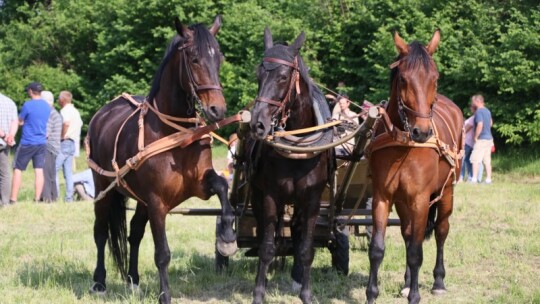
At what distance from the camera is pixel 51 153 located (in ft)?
44.1

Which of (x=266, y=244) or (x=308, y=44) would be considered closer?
(x=266, y=244)

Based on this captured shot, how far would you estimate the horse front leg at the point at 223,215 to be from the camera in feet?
19.0

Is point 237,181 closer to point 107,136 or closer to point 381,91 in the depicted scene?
point 107,136

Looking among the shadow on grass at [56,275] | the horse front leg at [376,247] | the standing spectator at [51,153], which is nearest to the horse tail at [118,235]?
the shadow on grass at [56,275]

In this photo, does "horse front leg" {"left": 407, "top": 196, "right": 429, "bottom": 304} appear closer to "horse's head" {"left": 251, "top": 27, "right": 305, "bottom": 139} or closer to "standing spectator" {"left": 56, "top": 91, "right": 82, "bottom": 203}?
"horse's head" {"left": 251, "top": 27, "right": 305, "bottom": 139}

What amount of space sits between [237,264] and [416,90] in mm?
3341

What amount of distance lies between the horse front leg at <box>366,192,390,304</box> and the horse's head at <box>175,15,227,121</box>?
1.55 m

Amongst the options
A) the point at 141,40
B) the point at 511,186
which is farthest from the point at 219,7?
the point at 511,186

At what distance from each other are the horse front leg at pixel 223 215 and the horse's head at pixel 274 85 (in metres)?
0.55

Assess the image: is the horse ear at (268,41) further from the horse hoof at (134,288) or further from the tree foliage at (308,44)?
the tree foliage at (308,44)

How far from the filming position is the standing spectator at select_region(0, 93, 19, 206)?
39.9 feet

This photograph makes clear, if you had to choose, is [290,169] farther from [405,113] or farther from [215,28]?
[215,28]

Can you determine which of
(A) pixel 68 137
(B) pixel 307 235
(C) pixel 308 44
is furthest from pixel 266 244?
(C) pixel 308 44

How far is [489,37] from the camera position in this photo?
18.7m
